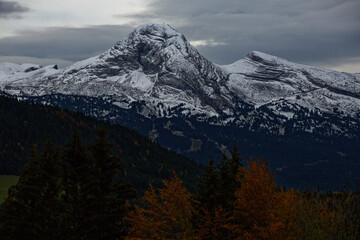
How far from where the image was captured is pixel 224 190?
167ft

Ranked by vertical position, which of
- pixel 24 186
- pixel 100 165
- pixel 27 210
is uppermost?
pixel 100 165

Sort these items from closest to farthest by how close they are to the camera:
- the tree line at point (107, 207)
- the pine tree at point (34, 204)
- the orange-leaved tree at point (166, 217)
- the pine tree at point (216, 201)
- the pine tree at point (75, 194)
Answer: the pine tree at point (75, 194)
the tree line at point (107, 207)
the orange-leaved tree at point (166, 217)
the pine tree at point (34, 204)
the pine tree at point (216, 201)

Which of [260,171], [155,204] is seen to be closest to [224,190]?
[260,171]

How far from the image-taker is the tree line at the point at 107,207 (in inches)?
1583

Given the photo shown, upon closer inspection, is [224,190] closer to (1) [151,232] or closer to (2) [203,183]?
(2) [203,183]

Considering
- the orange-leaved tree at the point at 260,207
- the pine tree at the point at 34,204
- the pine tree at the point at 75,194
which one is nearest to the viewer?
the orange-leaved tree at the point at 260,207

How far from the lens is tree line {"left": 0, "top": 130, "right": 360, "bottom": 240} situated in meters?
40.2

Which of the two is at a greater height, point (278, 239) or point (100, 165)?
point (100, 165)

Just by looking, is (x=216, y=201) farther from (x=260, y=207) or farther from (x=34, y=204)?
(x=34, y=204)

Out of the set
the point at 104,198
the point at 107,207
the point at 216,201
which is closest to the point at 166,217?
the point at 107,207

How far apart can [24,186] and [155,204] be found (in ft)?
45.7

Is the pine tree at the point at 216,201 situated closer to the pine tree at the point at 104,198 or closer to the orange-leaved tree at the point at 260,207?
the orange-leaved tree at the point at 260,207

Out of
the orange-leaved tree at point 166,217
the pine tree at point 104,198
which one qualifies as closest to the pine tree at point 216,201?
the orange-leaved tree at point 166,217

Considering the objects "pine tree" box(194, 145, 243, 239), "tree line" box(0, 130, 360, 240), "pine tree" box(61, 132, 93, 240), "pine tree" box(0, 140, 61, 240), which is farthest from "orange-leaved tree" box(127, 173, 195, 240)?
"pine tree" box(0, 140, 61, 240)
